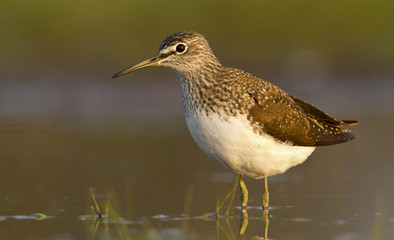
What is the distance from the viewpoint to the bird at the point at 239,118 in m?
7.44

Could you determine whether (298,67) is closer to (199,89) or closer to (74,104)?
(74,104)

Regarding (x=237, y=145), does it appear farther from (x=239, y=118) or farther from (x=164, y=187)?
Result: (x=164, y=187)

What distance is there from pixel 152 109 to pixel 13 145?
3.84 metres

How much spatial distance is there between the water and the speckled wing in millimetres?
708

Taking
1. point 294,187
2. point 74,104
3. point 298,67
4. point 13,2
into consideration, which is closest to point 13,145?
point 74,104

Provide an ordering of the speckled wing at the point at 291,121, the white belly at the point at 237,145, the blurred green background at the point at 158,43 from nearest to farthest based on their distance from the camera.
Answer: the white belly at the point at 237,145
the speckled wing at the point at 291,121
the blurred green background at the point at 158,43

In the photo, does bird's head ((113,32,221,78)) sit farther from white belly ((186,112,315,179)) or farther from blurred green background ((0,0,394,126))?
blurred green background ((0,0,394,126))

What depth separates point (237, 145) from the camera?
740 cm

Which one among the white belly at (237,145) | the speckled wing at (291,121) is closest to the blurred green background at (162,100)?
the white belly at (237,145)

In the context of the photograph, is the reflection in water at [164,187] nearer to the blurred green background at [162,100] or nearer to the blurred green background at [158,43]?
the blurred green background at [162,100]

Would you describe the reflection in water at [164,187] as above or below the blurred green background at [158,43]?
below

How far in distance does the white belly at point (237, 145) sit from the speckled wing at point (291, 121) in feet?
0.44

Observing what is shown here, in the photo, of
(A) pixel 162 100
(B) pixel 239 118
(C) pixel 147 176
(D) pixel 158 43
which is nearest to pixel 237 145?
(B) pixel 239 118

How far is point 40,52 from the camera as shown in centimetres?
1630
